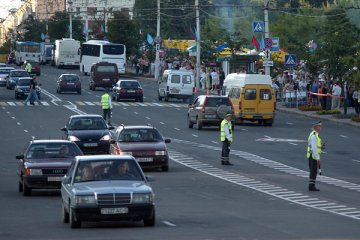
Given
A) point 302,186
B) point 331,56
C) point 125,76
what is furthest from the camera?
point 125,76

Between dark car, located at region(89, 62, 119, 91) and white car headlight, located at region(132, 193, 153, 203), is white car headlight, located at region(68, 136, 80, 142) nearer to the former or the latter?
white car headlight, located at region(132, 193, 153, 203)

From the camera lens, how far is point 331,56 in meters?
61.0

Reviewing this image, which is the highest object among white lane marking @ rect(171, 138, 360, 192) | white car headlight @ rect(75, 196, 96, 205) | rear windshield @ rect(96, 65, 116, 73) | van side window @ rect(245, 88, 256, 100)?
rear windshield @ rect(96, 65, 116, 73)

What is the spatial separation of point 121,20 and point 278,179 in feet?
290

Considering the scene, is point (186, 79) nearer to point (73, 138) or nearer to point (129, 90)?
point (129, 90)

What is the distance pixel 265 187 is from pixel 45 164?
6093 mm

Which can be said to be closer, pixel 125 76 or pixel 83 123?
pixel 83 123

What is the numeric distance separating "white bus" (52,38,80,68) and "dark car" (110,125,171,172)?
89054mm

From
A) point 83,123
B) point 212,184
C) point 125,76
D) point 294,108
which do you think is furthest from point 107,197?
point 125,76

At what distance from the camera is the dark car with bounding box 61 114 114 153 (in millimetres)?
40031

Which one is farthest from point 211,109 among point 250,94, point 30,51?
point 30,51

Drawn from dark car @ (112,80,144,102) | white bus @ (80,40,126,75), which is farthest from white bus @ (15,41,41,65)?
dark car @ (112,80,144,102)

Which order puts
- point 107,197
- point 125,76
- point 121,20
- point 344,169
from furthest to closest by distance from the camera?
point 121,20 → point 125,76 → point 344,169 → point 107,197

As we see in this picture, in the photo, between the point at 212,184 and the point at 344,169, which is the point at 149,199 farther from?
the point at 344,169
